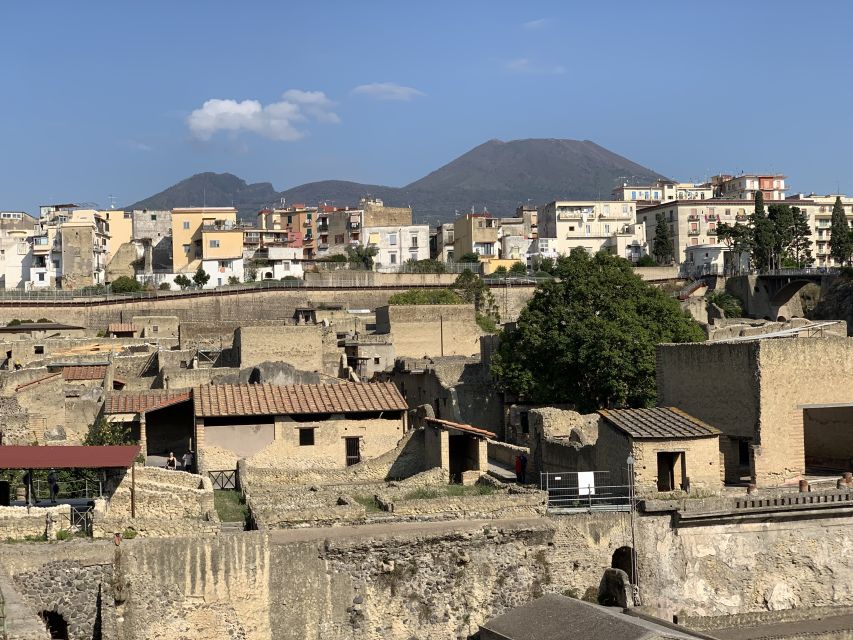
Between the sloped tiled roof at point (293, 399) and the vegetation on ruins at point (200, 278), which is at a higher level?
the vegetation on ruins at point (200, 278)

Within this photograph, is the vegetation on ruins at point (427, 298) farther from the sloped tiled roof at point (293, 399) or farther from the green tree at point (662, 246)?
the sloped tiled roof at point (293, 399)

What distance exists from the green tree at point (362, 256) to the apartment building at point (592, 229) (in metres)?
17.4

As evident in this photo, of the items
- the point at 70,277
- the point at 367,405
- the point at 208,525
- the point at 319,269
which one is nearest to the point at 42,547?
the point at 208,525

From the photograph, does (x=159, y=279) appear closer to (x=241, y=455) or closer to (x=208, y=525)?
(x=241, y=455)

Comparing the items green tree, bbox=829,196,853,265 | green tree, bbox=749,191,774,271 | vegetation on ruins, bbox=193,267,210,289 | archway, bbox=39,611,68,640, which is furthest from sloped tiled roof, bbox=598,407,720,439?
green tree, bbox=829,196,853,265

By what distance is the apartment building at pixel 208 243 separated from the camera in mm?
97688

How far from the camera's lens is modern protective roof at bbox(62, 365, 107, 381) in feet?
141

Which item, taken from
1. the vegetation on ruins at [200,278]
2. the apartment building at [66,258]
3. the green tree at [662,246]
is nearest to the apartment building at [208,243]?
the vegetation on ruins at [200,278]

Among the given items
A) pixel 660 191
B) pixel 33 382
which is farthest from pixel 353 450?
pixel 660 191

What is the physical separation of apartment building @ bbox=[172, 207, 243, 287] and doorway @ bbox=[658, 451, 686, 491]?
74514mm

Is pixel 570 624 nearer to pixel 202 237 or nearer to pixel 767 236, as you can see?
pixel 767 236

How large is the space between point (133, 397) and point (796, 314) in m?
66.5

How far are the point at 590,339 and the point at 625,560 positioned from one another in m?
16.4

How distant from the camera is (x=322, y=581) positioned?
2064cm
